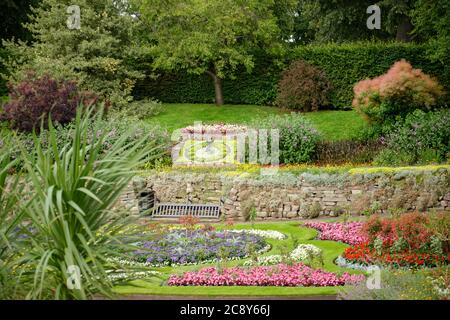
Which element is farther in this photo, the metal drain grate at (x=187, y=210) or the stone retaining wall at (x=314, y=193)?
the metal drain grate at (x=187, y=210)

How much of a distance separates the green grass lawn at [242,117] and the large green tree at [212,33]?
4.58 ft

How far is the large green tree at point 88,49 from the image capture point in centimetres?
2725

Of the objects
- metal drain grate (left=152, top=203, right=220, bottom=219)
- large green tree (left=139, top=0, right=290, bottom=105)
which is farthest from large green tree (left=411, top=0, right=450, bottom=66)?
metal drain grate (left=152, top=203, right=220, bottom=219)

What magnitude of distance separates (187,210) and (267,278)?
25.1ft

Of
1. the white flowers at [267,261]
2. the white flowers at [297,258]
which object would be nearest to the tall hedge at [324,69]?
the white flowers at [297,258]

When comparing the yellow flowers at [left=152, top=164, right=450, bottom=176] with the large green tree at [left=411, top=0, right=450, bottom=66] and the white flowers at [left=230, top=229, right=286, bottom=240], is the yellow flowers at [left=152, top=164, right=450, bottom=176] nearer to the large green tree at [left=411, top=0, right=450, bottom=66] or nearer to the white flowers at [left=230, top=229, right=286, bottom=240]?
the white flowers at [left=230, top=229, right=286, bottom=240]

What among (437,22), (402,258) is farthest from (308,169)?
(437,22)

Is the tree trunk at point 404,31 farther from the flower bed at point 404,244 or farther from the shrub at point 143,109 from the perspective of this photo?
the flower bed at point 404,244

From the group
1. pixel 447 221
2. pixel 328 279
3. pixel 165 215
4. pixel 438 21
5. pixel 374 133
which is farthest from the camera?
pixel 438 21

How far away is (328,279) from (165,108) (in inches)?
784

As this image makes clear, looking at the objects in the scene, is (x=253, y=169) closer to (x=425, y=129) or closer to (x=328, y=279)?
(x=425, y=129)

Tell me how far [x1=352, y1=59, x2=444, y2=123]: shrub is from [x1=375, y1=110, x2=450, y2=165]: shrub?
185 cm

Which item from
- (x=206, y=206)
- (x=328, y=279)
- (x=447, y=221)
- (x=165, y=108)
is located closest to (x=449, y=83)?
(x=165, y=108)

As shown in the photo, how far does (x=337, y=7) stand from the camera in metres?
30.3
